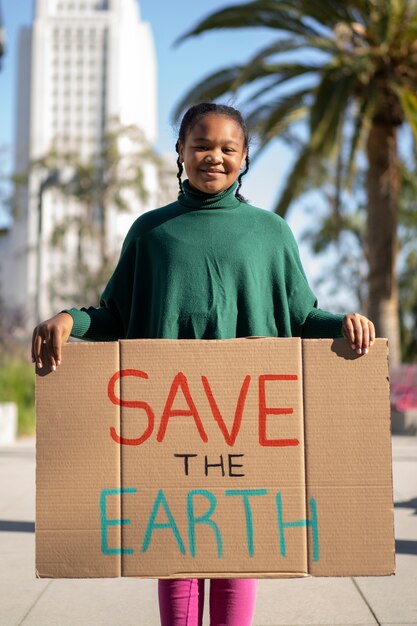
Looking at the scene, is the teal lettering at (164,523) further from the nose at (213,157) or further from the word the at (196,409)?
the nose at (213,157)

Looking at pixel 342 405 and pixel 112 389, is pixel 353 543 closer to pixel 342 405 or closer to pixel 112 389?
pixel 342 405

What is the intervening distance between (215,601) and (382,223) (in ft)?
34.8

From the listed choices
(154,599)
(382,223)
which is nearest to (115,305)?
(154,599)

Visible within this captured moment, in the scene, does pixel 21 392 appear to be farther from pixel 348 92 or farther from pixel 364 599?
pixel 364 599

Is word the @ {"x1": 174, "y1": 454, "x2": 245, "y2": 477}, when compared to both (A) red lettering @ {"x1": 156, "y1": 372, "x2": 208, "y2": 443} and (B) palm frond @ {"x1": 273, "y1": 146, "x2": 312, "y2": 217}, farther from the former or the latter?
(B) palm frond @ {"x1": 273, "y1": 146, "x2": 312, "y2": 217}

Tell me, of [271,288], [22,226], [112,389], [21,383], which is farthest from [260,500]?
[22,226]

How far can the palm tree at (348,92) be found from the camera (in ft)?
36.6

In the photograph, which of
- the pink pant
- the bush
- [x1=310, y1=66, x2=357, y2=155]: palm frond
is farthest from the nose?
the bush

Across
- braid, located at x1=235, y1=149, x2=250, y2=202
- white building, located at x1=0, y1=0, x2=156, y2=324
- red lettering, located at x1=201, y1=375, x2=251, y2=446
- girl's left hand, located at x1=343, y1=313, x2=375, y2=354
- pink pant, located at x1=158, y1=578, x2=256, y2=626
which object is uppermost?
white building, located at x1=0, y1=0, x2=156, y2=324

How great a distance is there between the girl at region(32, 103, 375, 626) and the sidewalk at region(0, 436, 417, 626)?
43.5 inches

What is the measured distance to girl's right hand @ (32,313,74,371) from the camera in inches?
79.4

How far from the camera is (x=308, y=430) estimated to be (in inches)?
78.3

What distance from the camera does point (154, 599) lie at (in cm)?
353

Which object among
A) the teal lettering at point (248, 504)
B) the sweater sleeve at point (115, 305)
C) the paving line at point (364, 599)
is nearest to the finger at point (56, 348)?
the sweater sleeve at point (115, 305)
